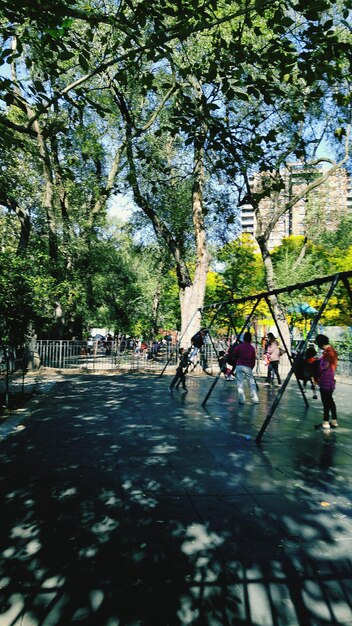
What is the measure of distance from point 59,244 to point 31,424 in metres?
15.4

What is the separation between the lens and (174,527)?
13.4 ft

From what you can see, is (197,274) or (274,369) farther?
(197,274)

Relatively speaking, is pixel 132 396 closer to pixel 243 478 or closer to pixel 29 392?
pixel 29 392

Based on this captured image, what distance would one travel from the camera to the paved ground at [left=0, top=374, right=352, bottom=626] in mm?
2949

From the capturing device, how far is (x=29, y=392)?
504 inches

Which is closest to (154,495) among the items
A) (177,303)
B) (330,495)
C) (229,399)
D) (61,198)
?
(330,495)

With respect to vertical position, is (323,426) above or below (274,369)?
below

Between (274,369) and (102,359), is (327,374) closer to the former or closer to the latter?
(274,369)

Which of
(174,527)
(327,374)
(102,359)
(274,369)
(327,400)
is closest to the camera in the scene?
(174,527)

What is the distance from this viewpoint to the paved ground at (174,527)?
116 inches

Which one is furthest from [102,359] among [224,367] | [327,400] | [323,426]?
[327,400]

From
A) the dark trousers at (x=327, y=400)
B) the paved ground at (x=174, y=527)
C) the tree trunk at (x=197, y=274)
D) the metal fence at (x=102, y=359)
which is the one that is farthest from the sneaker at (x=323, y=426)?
the tree trunk at (x=197, y=274)

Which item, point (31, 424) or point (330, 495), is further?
point (31, 424)

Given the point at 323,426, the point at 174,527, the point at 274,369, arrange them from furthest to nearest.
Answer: the point at 274,369
the point at 323,426
the point at 174,527
